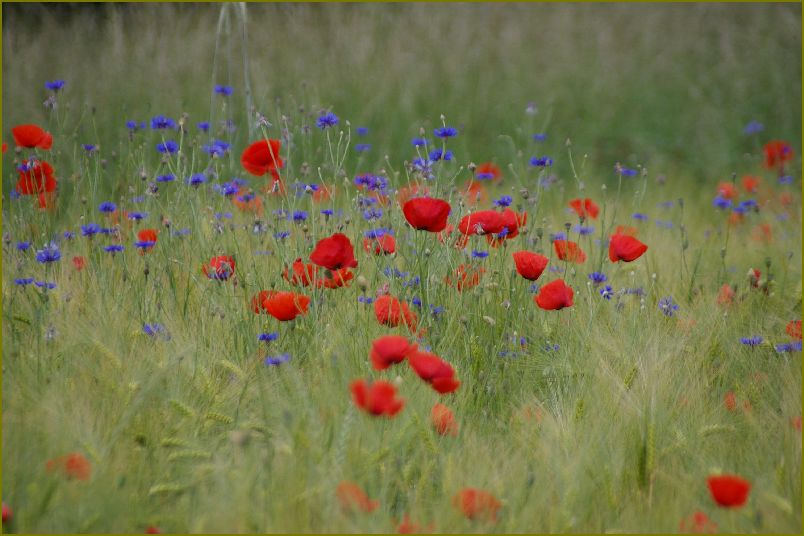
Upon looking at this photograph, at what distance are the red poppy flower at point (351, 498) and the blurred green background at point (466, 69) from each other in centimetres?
332

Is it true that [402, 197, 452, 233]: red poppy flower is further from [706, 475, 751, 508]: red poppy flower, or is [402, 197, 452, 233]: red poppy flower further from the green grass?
[706, 475, 751, 508]: red poppy flower

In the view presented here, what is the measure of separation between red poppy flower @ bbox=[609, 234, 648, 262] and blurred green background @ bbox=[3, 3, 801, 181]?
2.57 metres

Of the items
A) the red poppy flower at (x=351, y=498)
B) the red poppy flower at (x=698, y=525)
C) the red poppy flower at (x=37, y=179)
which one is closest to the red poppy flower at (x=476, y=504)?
the red poppy flower at (x=351, y=498)

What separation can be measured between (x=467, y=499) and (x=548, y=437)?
0.33 meters

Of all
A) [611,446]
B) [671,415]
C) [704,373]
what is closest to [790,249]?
[704,373]

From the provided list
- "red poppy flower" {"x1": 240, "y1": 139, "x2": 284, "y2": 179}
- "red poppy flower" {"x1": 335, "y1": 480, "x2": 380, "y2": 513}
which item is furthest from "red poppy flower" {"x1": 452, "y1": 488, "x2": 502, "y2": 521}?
"red poppy flower" {"x1": 240, "y1": 139, "x2": 284, "y2": 179}

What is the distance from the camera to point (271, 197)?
124 inches

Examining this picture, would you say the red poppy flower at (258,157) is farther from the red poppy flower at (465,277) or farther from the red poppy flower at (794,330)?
the red poppy flower at (794,330)

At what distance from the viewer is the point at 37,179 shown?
2.61m

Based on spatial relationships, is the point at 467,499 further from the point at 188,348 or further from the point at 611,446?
the point at 188,348

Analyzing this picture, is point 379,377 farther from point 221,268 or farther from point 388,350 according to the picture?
point 221,268

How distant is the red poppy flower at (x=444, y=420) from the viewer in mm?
1655

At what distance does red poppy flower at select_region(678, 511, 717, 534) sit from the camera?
4.69 feet

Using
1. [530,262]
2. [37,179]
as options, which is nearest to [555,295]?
[530,262]
